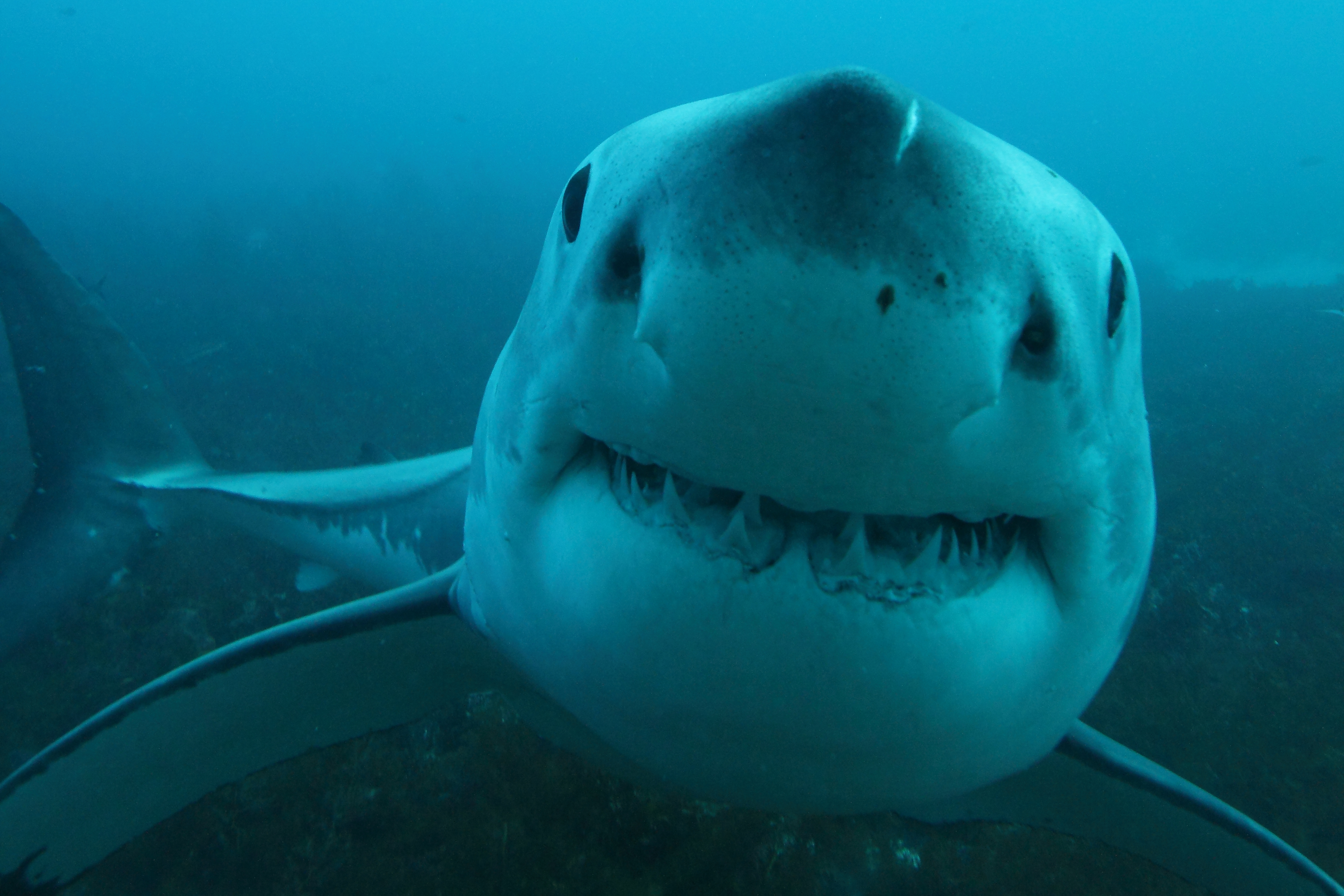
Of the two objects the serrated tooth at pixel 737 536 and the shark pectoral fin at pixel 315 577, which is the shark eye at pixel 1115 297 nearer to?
the serrated tooth at pixel 737 536

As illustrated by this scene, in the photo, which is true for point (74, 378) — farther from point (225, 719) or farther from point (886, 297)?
point (886, 297)

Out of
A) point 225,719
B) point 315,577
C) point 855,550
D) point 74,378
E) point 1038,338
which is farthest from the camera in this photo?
point 315,577

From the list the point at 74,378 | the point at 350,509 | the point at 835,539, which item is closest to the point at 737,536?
the point at 835,539

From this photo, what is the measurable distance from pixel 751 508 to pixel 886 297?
0.44 meters

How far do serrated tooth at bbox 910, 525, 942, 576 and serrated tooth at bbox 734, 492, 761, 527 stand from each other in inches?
10.6

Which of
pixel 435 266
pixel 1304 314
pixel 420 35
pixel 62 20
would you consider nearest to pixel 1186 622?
pixel 1304 314

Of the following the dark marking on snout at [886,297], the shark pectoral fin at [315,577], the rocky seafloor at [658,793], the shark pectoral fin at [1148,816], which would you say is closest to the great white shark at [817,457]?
the dark marking on snout at [886,297]

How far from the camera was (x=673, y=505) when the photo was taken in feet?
3.68

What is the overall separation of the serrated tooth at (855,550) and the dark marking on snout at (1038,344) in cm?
32

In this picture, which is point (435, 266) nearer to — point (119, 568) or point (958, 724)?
point (119, 568)

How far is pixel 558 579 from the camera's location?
136 cm

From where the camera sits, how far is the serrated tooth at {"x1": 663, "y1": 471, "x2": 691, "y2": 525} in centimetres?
111

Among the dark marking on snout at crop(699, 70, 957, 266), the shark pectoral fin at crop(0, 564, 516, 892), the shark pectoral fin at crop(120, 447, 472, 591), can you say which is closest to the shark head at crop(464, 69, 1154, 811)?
the dark marking on snout at crop(699, 70, 957, 266)

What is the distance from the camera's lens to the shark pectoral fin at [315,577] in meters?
4.75
